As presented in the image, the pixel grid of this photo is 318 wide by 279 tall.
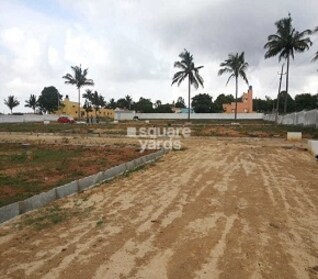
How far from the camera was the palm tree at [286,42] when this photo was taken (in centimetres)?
4241

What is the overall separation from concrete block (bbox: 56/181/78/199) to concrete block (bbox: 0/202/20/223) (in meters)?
1.46

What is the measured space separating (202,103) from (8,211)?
81104 mm

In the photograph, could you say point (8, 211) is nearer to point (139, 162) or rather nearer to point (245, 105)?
point (139, 162)

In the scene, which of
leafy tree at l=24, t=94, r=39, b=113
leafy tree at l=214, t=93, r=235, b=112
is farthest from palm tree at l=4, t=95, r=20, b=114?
leafy tree at l=214, t=93, r=235, b=112

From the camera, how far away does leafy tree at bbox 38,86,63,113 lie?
90.4 metres

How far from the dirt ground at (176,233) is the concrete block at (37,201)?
0.19m

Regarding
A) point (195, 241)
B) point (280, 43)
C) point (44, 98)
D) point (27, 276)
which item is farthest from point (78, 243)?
point (44, 98)

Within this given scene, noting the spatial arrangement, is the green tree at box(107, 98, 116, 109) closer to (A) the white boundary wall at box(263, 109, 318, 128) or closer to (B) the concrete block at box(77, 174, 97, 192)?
(A) the white boundary wall at box(263, 109, 318, 128)

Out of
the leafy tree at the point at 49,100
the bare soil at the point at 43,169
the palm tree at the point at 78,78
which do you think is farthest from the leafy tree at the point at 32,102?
the bare soil at the point at 43,169

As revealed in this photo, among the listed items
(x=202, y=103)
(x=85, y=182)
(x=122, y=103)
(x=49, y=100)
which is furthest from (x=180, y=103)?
(x=85, y=182)

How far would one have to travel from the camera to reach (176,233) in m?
6.01

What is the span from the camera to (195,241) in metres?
5.64

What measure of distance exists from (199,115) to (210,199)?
210 ft

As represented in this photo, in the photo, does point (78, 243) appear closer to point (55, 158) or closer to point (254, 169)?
point (254, 169)
